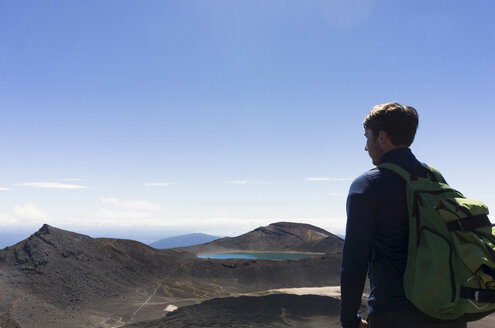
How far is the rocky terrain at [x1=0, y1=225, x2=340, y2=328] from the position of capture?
1141 inches

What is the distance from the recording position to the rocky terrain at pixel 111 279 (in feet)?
95.0

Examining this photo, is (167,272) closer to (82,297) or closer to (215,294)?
(215,294)

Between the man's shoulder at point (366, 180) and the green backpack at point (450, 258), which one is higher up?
the man's shoulder at point (366, 180)

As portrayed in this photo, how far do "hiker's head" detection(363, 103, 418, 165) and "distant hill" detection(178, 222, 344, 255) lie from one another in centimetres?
7351

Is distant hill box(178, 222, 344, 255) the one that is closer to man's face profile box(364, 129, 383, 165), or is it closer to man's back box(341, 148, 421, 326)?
man's face profile box(364, 129, 383, 165)

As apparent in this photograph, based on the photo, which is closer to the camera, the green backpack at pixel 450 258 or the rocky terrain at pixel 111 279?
the green backpack at pixel 450 258

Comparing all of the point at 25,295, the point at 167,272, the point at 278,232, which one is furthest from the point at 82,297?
the point at 278,232

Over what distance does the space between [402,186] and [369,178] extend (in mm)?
198

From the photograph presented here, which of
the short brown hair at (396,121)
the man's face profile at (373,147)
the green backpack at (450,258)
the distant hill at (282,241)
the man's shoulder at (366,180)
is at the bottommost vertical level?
the distant hill at (282,241)

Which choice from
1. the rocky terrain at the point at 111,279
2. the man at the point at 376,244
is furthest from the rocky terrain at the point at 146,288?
the man at the point at 376,244

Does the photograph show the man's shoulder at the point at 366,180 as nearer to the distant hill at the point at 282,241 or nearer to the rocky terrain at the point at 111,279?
the rocky terrain at the point at 111,279

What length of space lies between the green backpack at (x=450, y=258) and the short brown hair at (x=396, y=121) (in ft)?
1.58

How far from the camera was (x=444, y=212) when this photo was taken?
206cm

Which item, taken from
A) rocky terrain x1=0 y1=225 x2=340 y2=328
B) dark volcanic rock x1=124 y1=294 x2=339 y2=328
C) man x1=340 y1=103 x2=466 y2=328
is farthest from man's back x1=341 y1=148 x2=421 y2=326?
rocky terrain x1=0 y1=225 x2=340 y2=328
